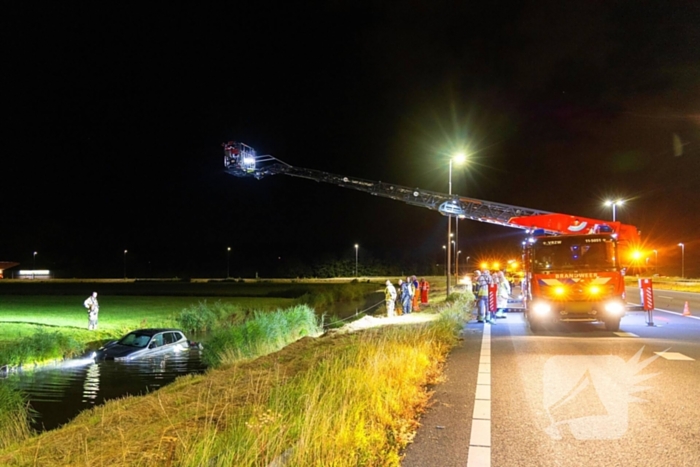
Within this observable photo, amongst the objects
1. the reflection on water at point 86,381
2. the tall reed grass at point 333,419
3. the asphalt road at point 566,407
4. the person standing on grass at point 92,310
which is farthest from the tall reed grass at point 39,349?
the asphalt road at point 566,407

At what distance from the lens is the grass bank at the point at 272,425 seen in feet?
16.2

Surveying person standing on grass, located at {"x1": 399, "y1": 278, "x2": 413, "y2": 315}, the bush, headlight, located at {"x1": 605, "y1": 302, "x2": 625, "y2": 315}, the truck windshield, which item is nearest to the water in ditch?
the bush

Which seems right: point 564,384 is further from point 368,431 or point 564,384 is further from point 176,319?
point 176,319

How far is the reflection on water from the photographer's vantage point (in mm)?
12641

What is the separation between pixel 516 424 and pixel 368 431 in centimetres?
192

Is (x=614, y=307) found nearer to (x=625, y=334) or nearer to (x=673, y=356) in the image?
(x=625, y=334)

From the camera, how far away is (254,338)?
19219 mm

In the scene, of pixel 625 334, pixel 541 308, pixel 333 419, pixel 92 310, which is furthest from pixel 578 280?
pixel 92 310

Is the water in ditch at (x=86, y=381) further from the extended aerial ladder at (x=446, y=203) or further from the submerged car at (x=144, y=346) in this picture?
the extended aerial ladder at (x=446, y=203)

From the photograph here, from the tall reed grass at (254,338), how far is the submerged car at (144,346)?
1.46m

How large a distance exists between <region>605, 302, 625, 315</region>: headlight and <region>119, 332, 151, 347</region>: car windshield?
47.1 ft

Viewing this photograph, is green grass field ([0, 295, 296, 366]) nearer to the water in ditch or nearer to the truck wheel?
the water in ditch

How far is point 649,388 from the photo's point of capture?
27.8 feet

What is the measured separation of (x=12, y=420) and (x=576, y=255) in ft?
46.2
